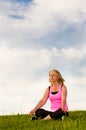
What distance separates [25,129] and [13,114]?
8.88 metres

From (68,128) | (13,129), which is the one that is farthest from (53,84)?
(68,128)

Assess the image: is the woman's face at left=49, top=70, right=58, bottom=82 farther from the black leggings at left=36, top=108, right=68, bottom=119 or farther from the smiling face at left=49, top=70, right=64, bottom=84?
the black leggings at left=36, top=108, right=68, bottom=119

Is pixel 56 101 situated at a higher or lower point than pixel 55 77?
lower

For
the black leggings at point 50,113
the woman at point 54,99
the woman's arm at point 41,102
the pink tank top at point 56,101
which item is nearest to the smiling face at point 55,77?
the woman at point 54,99

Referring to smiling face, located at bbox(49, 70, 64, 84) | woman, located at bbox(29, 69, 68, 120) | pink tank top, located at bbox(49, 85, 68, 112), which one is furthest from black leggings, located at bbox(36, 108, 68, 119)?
smiling face, located at bbox(49, 70, 64, 84)

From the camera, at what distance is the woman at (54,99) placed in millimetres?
16562

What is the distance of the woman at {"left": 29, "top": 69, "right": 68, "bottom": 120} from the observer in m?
16.6

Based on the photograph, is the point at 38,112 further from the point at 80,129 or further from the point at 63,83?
the point at 80,129

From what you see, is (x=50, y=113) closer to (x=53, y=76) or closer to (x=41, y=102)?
(x=41, y=102)

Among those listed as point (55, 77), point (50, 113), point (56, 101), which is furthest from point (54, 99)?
point (55, 77)

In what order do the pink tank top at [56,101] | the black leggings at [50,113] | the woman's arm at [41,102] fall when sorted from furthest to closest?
the woman's arm at [41,102], the pink tank top at [56,101], the black leggings at [50,113]

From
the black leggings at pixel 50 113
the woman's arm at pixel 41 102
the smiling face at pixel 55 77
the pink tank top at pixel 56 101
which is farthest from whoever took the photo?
the woman's arm at pixel 41 102

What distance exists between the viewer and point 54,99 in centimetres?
1706

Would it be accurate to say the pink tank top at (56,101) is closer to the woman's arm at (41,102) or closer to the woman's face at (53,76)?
the woman's arm at (41,102)
